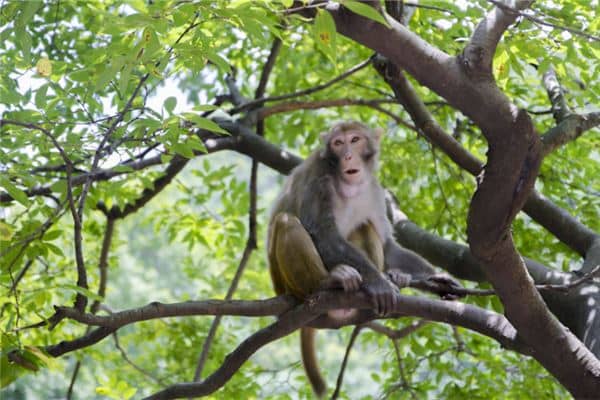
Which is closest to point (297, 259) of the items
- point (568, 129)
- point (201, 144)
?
point (201, 144)

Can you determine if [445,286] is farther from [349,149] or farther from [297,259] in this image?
[349,149]

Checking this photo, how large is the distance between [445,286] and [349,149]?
3.84 feet

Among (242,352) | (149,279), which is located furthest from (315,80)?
(149,279)

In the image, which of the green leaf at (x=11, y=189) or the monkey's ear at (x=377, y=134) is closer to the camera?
the green leaf at (x=11, y=189)

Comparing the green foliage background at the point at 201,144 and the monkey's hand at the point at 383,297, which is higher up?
the green foliage background at the point at 201,144

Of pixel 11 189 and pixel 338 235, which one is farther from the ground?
pixel 338 235

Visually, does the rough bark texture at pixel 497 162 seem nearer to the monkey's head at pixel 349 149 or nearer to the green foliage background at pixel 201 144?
the green foliage background at pixel 201 144

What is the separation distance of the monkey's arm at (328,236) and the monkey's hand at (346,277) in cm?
5

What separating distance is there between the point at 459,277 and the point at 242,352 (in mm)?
1511

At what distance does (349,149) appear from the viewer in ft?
15.8

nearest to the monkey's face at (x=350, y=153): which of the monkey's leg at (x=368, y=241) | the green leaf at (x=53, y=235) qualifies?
the monkey's leg at (x=368, y=241)

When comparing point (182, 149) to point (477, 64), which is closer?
point (477, 64)

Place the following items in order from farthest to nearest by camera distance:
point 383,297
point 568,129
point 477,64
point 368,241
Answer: point 368,241 < point 383,297 < point 568,129 < point 477,64

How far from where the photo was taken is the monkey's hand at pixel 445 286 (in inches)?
157
